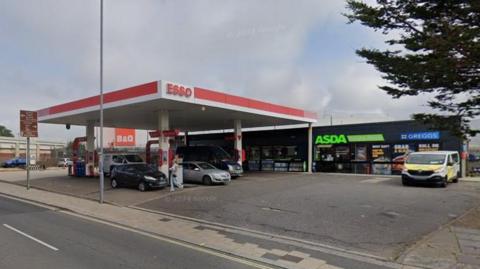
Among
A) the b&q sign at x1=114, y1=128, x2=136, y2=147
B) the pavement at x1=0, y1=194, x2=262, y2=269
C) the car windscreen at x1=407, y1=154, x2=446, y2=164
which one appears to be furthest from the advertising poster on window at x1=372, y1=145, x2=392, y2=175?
the b&q sign at x1=114, y1=128, x2=136, y2=147

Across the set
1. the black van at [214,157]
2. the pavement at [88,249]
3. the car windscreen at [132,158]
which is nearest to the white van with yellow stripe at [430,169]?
the black van at [214,157]

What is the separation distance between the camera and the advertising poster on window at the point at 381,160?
2591 centimetres

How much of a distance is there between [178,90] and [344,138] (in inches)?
599

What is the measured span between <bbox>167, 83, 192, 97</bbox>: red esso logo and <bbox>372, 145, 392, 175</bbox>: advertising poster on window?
15185mm

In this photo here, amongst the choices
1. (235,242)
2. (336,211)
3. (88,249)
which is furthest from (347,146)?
(88,249)

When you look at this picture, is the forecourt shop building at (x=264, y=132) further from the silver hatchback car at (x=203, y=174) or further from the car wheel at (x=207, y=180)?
the car wheel at (x=207, y=180)

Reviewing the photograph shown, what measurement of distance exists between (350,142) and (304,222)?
60.6 feet

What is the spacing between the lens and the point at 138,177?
59.4 feet

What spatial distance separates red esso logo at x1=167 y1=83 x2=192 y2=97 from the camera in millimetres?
16875

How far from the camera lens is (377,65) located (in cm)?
1022

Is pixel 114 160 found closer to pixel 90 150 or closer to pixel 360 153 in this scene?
pixel 90 150

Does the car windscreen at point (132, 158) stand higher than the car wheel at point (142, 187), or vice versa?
the car windscreen at point (132, 158)

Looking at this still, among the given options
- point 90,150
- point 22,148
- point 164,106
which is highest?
point 164,106

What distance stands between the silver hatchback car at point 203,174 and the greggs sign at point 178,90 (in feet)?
15.1
